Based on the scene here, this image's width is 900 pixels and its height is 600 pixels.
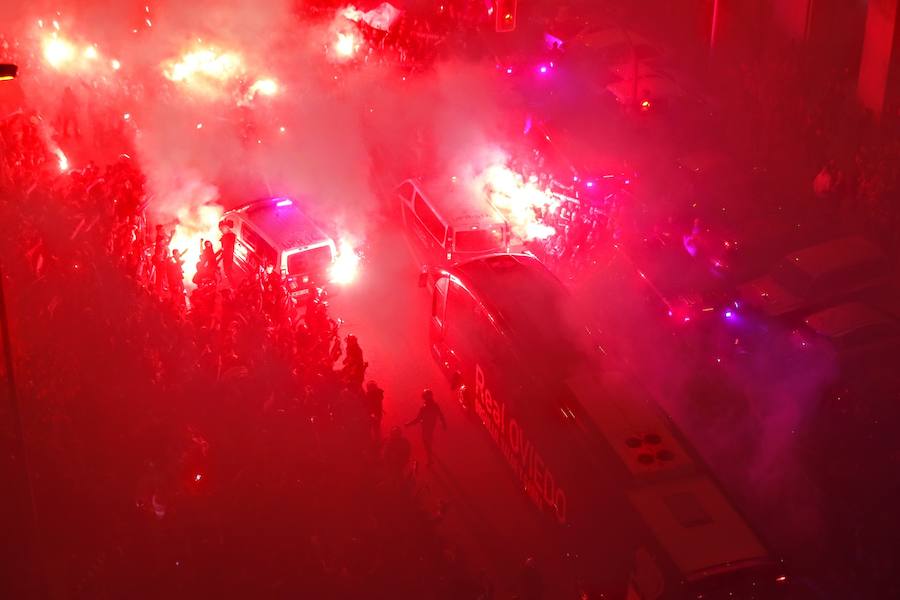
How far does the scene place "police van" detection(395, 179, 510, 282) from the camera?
18.0 meters

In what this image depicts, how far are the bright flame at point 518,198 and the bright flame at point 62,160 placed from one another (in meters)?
8.07

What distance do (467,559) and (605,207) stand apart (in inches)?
374

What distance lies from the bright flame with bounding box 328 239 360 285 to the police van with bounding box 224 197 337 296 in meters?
0.14

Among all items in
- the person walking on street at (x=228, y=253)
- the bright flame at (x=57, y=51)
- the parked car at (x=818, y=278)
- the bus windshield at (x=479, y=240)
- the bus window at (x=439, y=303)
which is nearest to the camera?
the bus window at (x=439, y=303)

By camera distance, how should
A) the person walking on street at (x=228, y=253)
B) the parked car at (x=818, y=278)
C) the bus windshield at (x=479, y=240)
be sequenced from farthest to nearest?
the bus windshield at (x=479, y=240), the parked car at (x=818, y=278), the person walking on street at (x=228, y=253)

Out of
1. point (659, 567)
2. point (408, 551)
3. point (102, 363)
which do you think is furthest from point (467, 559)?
point (102, 363)

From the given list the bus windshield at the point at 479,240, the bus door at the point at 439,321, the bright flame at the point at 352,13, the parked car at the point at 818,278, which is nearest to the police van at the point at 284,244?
the bus windshield at the point at 479,240

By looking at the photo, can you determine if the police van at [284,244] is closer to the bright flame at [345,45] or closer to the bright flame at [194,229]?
the bright flame at [194,229]

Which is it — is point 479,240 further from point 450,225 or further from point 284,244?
point 284,244

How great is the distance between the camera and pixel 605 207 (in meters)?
20.2

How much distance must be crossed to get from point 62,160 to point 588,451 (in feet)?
41.1

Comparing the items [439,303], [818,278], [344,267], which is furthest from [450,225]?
[818,278]

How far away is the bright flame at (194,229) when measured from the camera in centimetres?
1859

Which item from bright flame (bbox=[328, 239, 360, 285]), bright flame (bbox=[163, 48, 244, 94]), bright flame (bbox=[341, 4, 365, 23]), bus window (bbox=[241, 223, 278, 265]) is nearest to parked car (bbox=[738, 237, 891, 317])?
bright flame (bbox=[328, 239, 360, 285])
